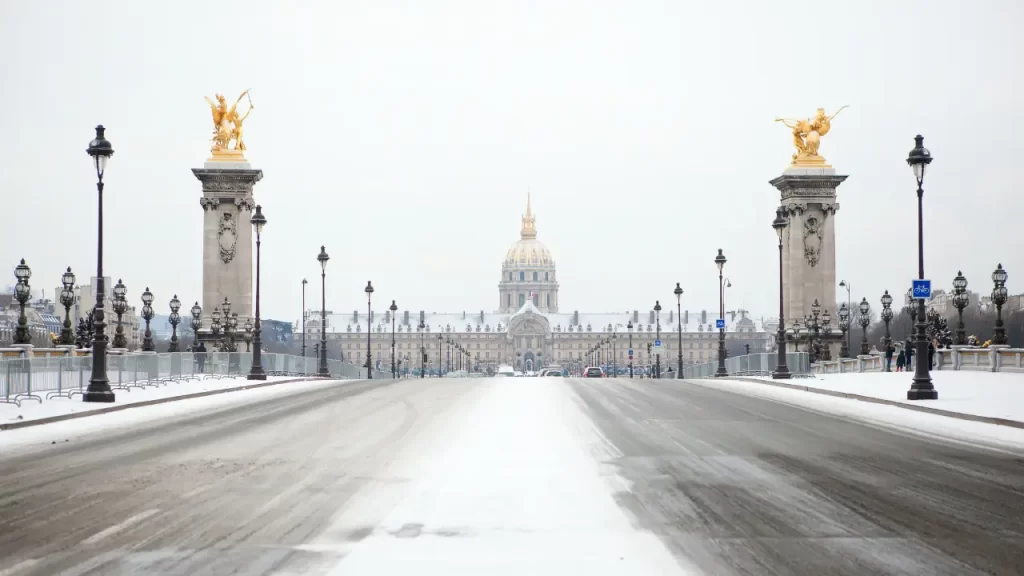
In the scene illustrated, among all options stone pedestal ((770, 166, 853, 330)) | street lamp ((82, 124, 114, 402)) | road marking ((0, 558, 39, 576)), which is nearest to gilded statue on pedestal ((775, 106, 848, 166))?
stone pedestal ((770, 166, 853, 330))

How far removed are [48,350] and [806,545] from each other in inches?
1704

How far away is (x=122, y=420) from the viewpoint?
25.0m

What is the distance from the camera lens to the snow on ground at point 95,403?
24.7m

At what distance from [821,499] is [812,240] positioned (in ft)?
186

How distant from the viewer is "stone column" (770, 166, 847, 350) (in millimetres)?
67875

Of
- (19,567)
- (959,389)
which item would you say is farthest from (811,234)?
(19,567)

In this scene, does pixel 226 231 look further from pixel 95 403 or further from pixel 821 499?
pixel 821 499

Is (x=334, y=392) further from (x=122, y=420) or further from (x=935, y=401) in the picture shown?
(x=935, y=401)

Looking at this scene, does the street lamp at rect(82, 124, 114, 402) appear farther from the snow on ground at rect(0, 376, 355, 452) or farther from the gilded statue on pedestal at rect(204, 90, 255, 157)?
the gilded statue on pedestal at rect(204, 90, 255, 157)

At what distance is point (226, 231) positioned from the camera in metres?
67.2

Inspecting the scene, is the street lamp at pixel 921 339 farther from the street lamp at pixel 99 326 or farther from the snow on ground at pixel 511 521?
the street lamp at pixel 99 326

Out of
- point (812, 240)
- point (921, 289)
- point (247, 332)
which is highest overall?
point (812, 240)

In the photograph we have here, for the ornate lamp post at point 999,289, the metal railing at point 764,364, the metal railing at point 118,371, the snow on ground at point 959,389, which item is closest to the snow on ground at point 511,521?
the snow on ground at point 959,389

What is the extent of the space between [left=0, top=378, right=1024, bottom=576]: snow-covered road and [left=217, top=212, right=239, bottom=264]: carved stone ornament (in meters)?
44.1
